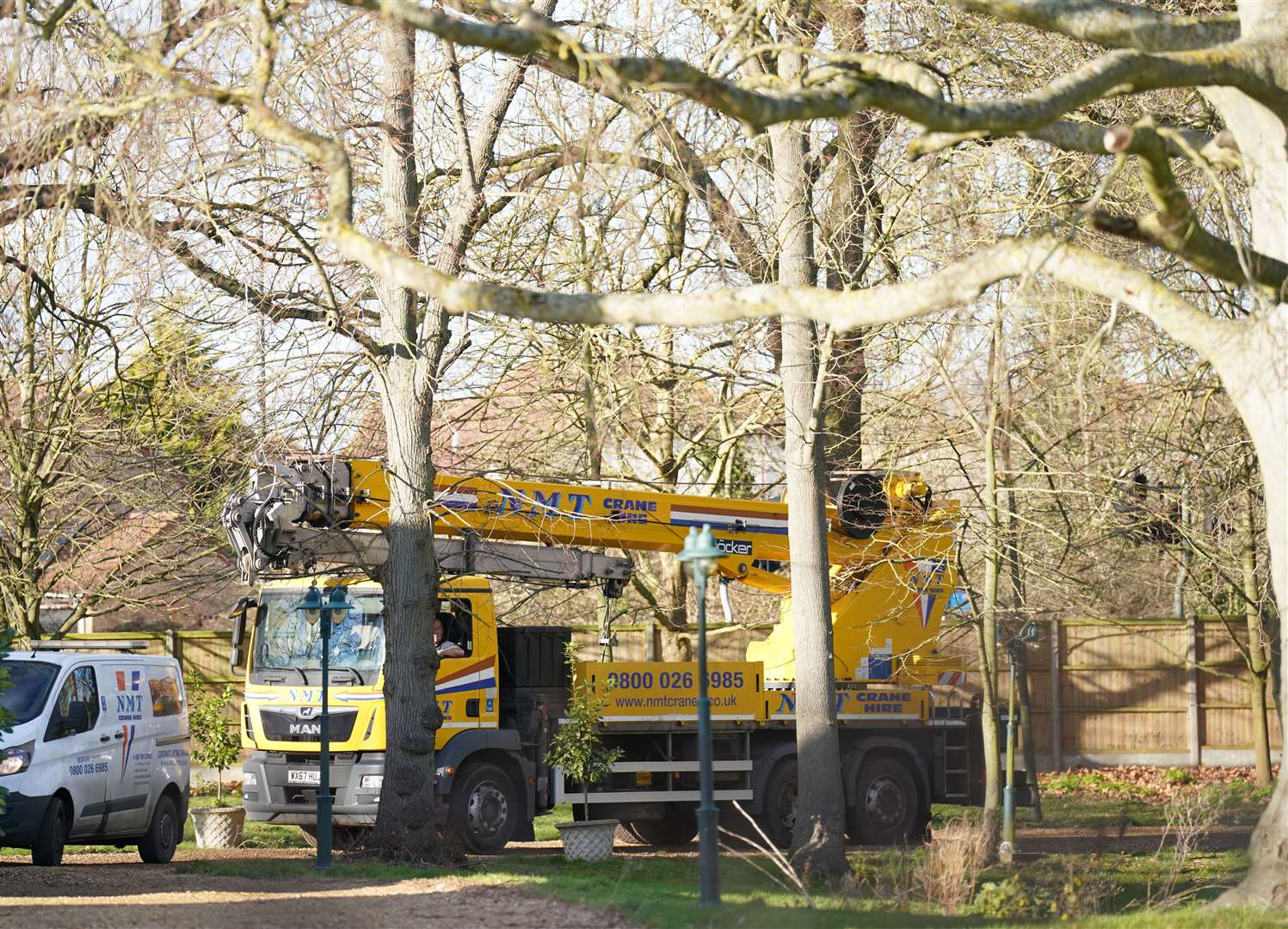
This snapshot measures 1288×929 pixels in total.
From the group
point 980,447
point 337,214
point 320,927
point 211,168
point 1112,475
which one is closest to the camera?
point 337,214

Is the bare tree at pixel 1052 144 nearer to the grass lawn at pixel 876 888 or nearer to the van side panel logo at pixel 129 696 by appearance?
the grass lawn at pixel 876 888

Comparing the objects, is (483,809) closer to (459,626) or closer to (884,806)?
(459,626)

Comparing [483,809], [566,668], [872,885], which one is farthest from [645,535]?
[872,885]

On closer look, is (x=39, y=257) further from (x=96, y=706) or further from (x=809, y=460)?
(x=809, y=460)

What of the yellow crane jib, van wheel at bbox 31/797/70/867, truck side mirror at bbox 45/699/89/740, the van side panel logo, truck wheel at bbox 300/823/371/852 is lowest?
truck wheel at bbox 300/823/371/852

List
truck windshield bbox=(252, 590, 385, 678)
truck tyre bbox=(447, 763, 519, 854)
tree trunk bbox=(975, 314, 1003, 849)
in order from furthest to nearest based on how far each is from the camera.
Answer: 1. truck windshield bbox=(252, 590, 385, 678)
2. truck tyre bbox=(447, 763, 519, 854)
3. tree trunk bbox=(975, 314, 1003, 849)

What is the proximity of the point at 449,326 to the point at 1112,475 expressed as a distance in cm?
664

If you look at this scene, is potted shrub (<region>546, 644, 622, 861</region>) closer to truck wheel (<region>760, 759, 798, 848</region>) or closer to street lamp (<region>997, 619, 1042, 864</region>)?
truck wheel (<region>760, 759, 798, 848</region>)

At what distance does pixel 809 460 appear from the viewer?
1445cm

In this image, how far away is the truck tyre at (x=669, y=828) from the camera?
18.0m

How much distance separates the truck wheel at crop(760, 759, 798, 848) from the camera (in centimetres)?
1759

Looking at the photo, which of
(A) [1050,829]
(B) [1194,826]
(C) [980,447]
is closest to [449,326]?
(C) [980,447]

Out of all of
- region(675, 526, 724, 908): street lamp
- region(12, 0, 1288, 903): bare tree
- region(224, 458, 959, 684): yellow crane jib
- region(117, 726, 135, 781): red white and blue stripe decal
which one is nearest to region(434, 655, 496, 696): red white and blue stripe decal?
region(224, 458, 959, 684): yellow crane jib

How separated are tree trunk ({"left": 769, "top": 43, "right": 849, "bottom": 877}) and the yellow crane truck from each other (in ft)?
5.52
